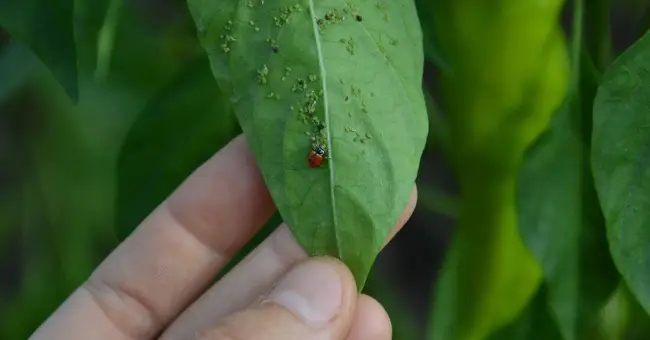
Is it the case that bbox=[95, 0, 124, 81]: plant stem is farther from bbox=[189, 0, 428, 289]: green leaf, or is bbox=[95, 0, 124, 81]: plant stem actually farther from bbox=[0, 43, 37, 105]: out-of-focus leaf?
bbox=[189, 0, 428, 289]: green leaf

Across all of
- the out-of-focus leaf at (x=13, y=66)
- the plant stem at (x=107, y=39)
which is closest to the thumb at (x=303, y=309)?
the plant stem at (x=107, y=39)

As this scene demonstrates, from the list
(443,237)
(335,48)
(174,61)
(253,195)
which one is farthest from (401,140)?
(443,237)

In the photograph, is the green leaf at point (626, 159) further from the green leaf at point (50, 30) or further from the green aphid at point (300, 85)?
the green leaf at point (50, 30)

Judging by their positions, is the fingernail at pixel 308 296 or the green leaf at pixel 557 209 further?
the green leaf at pixel 557 209

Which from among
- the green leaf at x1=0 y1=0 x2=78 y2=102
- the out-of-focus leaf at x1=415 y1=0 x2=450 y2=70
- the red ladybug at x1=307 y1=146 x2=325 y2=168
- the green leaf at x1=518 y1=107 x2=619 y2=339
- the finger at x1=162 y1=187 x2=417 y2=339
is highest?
the green leaf at x1=0 y1=0 x2=78 y2=102

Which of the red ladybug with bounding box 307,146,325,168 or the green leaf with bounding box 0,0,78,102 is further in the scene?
the green leaf with bounding box 0,0,78,102

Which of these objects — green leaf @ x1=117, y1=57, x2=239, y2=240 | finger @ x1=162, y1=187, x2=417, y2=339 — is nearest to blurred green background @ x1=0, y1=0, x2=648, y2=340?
green leaf @ x1=117, y1=57, x2=239, y2=240

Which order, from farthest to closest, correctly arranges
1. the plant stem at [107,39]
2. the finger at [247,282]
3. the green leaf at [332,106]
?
the plant stem at [107,39] → the finger at [247,282] → the green leaf at [332,106]

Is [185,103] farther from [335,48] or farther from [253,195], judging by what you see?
[335,48]
